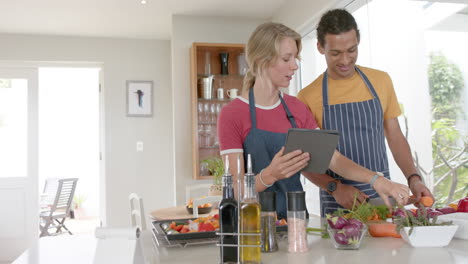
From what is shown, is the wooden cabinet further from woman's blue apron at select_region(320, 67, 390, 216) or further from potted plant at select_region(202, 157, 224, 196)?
woman's blue apron at select_region(320, 67, 390, 216)

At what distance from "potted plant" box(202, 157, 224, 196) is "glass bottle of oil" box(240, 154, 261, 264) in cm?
255

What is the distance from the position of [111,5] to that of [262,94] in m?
3.40

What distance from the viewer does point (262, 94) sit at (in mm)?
1889

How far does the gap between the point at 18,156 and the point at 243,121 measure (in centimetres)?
496

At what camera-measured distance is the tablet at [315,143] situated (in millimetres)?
1320

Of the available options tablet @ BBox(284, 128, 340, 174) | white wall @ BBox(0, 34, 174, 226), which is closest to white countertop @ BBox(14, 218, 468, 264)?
tablet @ BBox(284, 128, 340, 174)

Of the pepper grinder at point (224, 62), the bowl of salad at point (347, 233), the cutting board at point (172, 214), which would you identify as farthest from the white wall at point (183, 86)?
the bowl of salad at point (347, 233)

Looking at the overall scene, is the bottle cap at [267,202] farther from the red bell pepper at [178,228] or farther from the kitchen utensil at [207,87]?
the kitchen utensil at [207,87]

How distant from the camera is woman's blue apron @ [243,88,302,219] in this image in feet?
5.96

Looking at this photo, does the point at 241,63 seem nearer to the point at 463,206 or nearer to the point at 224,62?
the point at 224,62

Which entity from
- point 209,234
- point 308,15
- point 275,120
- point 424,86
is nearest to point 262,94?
point 275,120

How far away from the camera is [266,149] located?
72.1 inches

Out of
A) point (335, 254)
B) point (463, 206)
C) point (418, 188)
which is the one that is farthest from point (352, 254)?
point (418, 188)

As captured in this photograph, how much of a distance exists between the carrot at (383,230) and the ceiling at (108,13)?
3.85 meters
